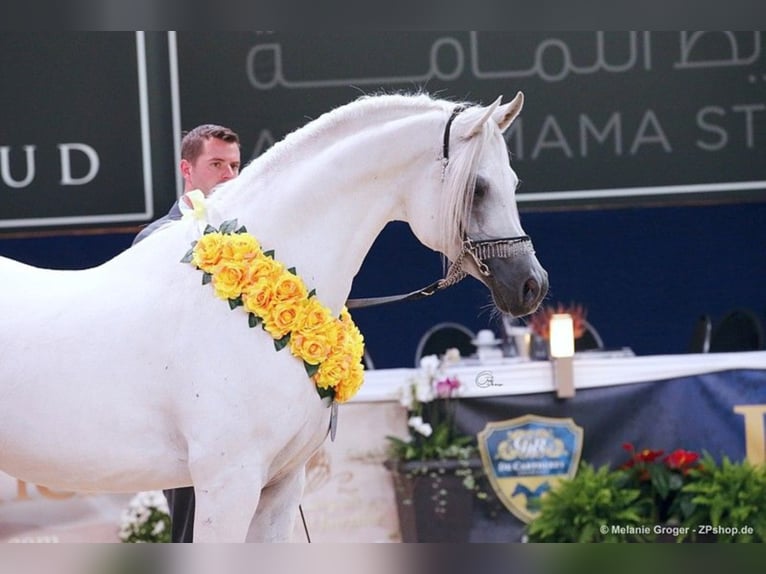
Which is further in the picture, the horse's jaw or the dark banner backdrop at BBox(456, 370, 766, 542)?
the dark banner backdrop at BBox(456, 370, 766, 542)

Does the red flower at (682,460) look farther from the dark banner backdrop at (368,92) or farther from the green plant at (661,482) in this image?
the dark banner backdrop at (368,92)

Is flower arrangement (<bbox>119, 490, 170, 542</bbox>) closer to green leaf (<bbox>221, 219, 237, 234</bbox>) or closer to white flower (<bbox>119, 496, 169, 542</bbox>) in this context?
white flower (<bbox>119, 496, 169, 542</bbox>)

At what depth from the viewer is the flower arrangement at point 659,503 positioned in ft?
18.0

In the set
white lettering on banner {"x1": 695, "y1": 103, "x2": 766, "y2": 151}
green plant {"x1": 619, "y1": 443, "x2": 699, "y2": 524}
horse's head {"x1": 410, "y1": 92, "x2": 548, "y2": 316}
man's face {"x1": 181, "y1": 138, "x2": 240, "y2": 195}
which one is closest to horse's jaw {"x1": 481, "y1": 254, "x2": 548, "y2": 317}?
horse's head {"x1": 410, "y1": 92, "x2": 548, "y2": 316}

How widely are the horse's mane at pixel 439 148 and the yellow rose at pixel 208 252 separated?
189 millimetres

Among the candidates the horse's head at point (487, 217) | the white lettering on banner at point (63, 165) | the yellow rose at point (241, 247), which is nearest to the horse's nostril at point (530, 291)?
the horse's head at point (487, 217)

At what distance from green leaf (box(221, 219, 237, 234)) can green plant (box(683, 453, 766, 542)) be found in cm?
293

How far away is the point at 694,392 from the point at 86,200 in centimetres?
319

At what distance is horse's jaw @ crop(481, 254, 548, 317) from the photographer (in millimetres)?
3268

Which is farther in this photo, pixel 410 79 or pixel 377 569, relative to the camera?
pixel 410 79

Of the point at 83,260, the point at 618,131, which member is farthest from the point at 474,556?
the point at 83,260

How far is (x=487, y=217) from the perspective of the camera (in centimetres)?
329

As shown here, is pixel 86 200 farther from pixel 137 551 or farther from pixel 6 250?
pixel 137 551
